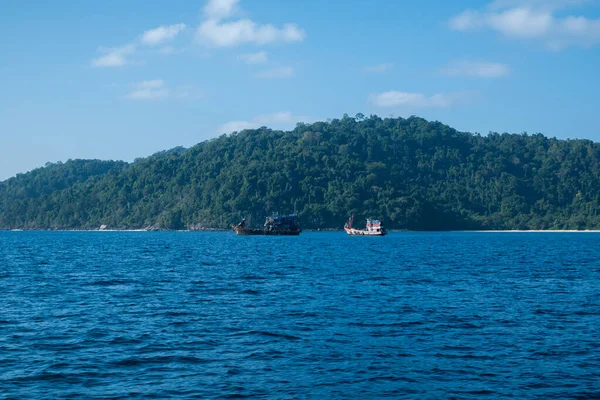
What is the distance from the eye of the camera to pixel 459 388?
2452 cm

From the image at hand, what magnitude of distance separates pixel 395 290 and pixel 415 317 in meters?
14.0

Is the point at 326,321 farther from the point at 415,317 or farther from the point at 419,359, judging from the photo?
the point at 419,359

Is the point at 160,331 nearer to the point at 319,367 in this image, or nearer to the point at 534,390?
the point at 319,367

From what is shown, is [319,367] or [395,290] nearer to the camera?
[319,367]

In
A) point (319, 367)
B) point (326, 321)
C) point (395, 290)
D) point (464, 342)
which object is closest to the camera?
point (319, 367)

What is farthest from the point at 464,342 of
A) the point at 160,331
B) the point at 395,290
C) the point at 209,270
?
the point at 209,270

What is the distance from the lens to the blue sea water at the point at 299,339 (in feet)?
81.4

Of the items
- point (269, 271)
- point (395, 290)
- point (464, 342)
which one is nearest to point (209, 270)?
point (269, 271)

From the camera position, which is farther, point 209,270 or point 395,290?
point 209,270

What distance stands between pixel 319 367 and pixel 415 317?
13268 millimetres

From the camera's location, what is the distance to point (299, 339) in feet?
108

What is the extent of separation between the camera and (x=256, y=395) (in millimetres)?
23562

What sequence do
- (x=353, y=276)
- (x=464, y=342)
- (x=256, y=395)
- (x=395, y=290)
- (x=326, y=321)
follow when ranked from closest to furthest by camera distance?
(x=256, y=395) → (x=464, y=342) → (x=326, y=321) → (x=395, y=290) → (x=353, y=276)

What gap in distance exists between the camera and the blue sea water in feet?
81.4
